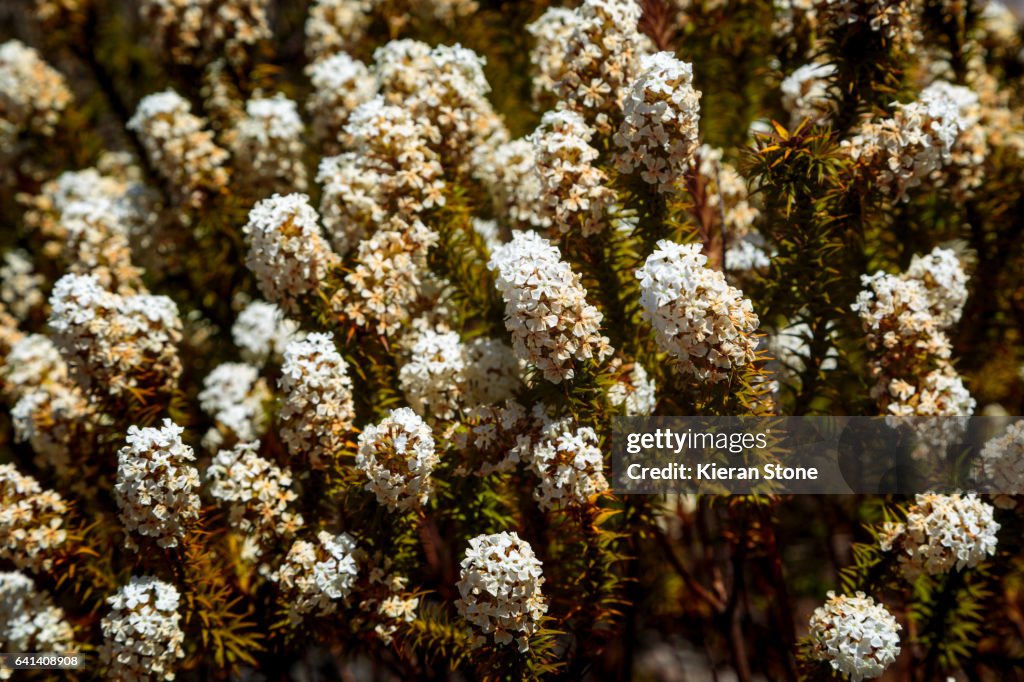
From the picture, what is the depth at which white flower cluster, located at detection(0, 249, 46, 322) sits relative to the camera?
151 inches

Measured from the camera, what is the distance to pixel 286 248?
2490 mm

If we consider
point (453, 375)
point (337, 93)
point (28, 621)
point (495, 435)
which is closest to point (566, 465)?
point (495, 435)

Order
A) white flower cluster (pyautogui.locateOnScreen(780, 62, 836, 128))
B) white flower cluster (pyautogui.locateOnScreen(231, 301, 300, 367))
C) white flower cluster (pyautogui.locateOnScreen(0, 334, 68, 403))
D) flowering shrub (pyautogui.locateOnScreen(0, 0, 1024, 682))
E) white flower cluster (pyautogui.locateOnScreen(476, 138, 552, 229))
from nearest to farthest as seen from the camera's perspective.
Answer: flowering shrub (pyautogui.locateOnScreen(0, 0, 1024, 682)), white flower cluster (pyautogui.locateOnScreen(476, 138, 552, 229)), white flower cluster (pyautogui.locateOnScreen(780, 62, 836, 128)), white flower cluster (pyautogui.locateOnScreen(0, 334, 68, 403)), white flower cluster (pyautogui.locateOnScreen(231, 301, 300, 367))

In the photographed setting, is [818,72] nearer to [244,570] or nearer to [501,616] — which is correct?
[501,616]

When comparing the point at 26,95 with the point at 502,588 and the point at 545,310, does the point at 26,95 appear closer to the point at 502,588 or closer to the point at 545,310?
the point at 545,310

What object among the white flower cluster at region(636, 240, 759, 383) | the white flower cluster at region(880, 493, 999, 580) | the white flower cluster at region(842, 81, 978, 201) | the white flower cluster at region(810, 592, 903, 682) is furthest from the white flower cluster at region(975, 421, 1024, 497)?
the white flower cluster at region(636, 240, 759, 383)

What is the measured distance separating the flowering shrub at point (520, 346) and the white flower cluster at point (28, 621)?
13 millimetres

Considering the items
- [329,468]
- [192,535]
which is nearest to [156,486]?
[192,535]

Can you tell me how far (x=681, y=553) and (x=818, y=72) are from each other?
2316mm

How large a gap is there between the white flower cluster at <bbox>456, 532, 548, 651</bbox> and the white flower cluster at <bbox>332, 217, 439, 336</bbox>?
0.79 meters

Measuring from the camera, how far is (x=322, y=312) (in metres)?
2.63

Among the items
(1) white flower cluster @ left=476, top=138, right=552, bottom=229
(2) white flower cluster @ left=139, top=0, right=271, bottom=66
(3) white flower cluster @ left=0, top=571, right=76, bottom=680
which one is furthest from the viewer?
(2) white flower cluster @ left=139, top=0, right=271, bottom=66

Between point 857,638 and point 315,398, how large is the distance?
1639 millimetres

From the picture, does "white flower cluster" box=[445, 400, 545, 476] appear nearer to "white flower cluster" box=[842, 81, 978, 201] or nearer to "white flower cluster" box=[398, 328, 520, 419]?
"white flower cluster" box=[398, 328, 520, 419]
